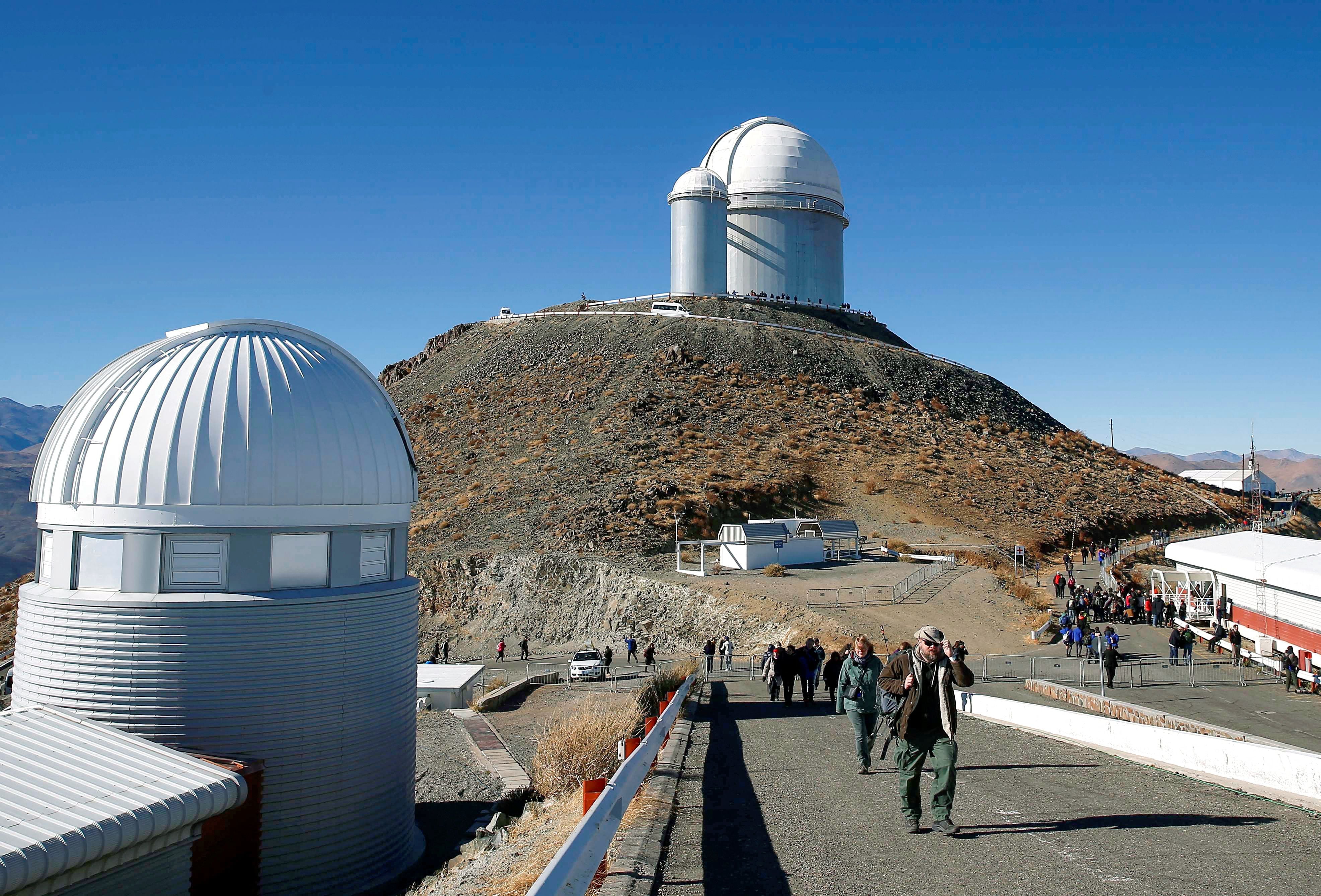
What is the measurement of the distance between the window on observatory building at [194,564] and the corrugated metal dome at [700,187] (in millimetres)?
Answer: 55208

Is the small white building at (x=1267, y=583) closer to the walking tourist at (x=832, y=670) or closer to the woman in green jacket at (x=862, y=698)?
the walking tourist at (x=832, y=670)

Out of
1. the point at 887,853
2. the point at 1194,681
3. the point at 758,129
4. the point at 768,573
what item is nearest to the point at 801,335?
the point at 758,129

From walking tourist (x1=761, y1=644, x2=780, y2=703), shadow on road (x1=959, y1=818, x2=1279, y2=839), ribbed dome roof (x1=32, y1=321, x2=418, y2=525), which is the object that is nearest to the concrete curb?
shadow on road (x1=959, y1=818, x2=1279, y2=839)

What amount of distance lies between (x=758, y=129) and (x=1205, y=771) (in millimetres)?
65427

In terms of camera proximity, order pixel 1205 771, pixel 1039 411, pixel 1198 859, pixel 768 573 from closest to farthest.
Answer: pixel 1198 859, pixel 1205 771, pixel 768 573, pixel 1039 411

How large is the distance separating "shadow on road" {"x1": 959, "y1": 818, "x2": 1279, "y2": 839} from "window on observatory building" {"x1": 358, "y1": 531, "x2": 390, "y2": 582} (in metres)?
9.49

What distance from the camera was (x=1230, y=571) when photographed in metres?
23.4

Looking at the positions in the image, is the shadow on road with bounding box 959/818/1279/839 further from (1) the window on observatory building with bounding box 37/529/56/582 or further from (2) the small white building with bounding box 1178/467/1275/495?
(2) the small white building with bounding box 1178/467/1275/495

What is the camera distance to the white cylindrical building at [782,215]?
215 ft

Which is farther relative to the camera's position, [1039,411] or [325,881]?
[1039,411]

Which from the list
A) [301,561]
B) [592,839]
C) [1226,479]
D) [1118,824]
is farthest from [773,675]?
[1226,479]

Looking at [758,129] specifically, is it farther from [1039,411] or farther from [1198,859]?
[1198,859]

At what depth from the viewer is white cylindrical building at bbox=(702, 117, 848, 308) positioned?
215ft

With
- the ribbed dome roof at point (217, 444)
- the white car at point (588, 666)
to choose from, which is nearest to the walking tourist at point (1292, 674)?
the white car at point (588, 666)
